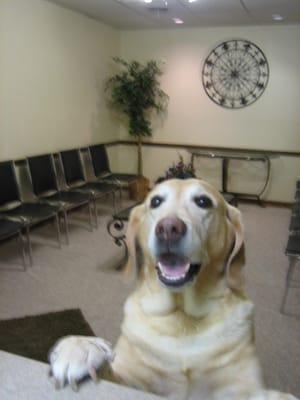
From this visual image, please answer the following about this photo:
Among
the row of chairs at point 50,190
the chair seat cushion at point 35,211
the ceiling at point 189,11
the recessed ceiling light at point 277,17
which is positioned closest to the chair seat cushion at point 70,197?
the row of chairs at point 50,190

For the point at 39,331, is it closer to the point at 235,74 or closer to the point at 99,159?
the point at 99,159

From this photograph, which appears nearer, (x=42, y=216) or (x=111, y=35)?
(x=42, y=216)

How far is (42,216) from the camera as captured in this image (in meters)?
3.53

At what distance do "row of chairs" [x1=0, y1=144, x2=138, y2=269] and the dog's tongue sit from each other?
2313mm

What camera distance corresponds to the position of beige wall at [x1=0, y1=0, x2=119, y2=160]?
3.96 metres

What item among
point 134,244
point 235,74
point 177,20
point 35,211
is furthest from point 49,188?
point 134,244

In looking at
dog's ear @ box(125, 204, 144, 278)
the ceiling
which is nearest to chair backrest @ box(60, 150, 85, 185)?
the ceiling

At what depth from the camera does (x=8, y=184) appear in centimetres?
374

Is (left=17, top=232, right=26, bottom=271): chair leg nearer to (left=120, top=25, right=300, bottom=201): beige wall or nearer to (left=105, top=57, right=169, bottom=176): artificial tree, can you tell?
(left=105, top=57, right=169, bottom=176): artificial tree

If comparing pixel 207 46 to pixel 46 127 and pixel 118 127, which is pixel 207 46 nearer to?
pixel 118 127

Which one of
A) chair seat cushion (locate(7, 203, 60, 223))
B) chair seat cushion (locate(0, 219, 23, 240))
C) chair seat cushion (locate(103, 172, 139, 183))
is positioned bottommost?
chair seat cushion (locate(103, 172, 139, 183))

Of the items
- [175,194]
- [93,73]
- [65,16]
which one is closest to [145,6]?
[65,16]

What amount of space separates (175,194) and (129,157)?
5304mm

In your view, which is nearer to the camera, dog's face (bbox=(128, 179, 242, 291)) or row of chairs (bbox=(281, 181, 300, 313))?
dog's face (bbox=(128, 179, 242, 291))
